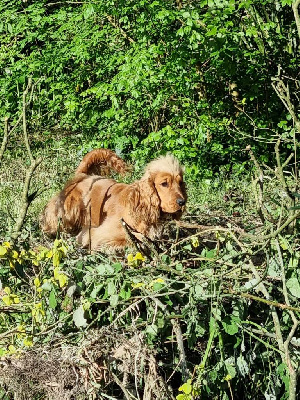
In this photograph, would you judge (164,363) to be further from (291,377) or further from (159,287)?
(291,377)

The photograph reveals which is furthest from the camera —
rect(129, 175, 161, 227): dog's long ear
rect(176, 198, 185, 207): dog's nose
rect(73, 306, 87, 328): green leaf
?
rect(129, 175, 161, 227): dog's long ear

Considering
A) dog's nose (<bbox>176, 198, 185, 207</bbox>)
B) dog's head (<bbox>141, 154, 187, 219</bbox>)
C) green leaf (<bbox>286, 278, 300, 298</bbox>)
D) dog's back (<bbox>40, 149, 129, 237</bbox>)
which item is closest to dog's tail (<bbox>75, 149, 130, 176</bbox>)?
dog's back (<bbox>40, 149, 129, 237</bbox>)

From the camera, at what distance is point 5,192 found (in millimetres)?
7969

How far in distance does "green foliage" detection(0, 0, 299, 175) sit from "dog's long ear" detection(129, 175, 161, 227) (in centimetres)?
204

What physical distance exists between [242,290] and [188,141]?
5.58 meters

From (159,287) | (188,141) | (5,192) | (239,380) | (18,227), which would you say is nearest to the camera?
(159,287)

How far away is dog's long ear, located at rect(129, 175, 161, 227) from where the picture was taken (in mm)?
5969

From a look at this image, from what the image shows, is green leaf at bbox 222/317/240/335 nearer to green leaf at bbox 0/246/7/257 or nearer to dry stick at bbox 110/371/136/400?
dry stick at bbox 110/371/136/400

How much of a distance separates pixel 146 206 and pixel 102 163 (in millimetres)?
1111

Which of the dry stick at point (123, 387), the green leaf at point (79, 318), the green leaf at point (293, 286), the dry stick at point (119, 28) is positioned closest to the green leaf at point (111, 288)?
the green leaf at point (79, 318)

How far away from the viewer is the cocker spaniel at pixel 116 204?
19.6ft

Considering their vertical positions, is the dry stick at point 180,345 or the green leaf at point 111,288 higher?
the green leaf at point 111,288

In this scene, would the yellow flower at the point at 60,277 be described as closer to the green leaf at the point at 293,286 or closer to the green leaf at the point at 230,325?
the green leaf at the point at 230,325

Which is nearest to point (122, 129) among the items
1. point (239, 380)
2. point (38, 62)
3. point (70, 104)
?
point (70, 104)
